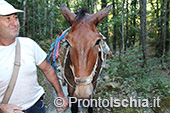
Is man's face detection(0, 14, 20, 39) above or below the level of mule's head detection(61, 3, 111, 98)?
above

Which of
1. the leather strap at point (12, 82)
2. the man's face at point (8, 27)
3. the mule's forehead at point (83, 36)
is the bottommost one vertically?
the leather strap at point (12, 82)

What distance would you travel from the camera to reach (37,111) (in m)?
1.99

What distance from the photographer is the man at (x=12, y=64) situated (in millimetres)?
1578

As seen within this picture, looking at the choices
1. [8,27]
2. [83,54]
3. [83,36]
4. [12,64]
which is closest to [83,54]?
[83,54]

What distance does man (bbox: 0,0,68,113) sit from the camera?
1578 millimetres

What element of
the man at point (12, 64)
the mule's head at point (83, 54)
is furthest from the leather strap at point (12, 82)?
the mule's head at point (83, 54)

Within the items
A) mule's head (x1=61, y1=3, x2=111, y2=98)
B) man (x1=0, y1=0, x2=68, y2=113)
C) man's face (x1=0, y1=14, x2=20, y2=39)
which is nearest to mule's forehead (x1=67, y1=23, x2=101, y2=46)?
mule's head (x1=61, y1=3, x2=111, y2=98)

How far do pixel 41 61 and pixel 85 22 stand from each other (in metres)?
1.11

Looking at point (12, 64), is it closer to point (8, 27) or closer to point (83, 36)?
point (8, 27)

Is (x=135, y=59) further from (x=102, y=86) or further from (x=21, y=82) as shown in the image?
(x=21, y=82)

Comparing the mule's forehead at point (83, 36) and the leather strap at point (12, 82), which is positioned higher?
the mule's forehead at point (83, 36)

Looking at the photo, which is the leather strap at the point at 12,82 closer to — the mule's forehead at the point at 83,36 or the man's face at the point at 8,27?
the man's face at the point at 8,27

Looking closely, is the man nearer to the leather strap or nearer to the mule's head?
the leather strap

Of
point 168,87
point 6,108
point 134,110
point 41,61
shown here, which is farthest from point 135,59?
point 6,108
